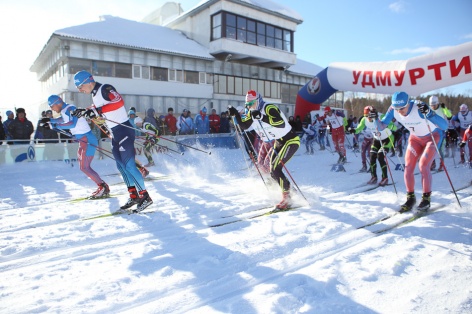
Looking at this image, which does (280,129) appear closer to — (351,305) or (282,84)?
(351,305)

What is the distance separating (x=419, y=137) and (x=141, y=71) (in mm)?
17075

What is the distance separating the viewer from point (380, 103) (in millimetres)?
59812

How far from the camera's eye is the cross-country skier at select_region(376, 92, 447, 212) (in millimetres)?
4887

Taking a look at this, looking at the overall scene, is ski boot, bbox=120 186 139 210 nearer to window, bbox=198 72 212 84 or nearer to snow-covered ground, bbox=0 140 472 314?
snow-covered ground, bbox=0 140 472 314

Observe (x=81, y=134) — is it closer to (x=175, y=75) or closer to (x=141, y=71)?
(x=141, y=71)

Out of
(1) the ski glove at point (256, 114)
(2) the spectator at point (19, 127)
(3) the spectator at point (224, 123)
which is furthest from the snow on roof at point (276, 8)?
(1) the ski glove at point (256, 114)

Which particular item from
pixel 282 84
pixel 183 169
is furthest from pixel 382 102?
pixel 183 169

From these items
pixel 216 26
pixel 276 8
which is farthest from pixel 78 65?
pixel 276 8

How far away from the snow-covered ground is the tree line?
53960 millimetres

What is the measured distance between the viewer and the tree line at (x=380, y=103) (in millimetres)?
55844

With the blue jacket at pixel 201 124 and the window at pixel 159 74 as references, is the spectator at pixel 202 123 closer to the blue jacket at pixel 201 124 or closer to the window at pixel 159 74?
the blue jacket at pixel 201 124

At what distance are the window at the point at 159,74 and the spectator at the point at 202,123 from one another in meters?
7.03

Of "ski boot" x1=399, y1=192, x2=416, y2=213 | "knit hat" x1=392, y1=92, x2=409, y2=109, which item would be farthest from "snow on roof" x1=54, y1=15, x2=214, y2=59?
"ski boot" x1=399, y1=192, x2=416, y2=213

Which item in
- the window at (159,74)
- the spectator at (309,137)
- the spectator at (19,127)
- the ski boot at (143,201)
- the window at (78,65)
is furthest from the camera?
the window at (159,74)
